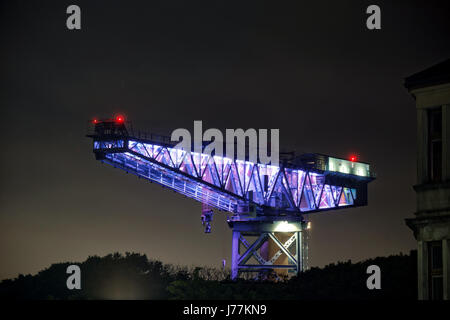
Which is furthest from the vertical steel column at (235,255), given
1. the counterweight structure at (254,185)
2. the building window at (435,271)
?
the building window at (435,271)

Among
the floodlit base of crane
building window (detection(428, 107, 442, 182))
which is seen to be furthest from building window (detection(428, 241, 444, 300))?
the floodlit base of crane

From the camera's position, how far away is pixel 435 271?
51531 mm

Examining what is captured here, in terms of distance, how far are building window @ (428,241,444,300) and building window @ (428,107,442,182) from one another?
340cm

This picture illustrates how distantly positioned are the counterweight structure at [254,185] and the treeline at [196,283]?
10.4 m

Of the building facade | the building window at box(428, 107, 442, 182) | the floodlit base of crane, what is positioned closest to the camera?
the building facade

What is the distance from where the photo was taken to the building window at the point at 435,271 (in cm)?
5147

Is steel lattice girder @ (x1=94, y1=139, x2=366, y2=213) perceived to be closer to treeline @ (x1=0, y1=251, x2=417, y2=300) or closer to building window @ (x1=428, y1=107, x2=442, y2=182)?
treeline @ (x1=0, y1=251, x2=417, y2=300)

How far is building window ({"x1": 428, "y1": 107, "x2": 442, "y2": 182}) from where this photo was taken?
5250 centimetres

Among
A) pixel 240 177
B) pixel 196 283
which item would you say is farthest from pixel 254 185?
pixel 196 283

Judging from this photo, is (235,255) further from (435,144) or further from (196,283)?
(435,144)

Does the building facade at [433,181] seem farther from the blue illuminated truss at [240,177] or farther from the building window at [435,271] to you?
the blue illuminated truss at [240,177]

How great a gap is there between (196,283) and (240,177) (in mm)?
28167
